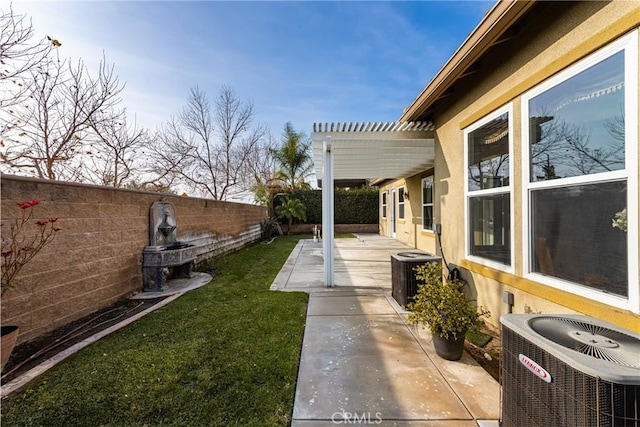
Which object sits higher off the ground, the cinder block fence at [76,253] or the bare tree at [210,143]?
the bare tree at [210,143]

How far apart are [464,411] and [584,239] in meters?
1.95

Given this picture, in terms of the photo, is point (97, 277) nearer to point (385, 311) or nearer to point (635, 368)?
point (385, 311)

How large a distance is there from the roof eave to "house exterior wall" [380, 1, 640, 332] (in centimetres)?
32

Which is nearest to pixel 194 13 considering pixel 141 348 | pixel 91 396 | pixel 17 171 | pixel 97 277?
pixel 17 171

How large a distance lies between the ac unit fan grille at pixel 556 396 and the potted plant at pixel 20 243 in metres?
4.31

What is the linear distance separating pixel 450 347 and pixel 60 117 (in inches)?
372

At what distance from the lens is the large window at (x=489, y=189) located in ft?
11.7

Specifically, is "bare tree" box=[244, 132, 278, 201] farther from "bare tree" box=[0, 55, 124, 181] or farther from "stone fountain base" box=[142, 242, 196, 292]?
"stone fountain base" box=[142, 242, 196, 292]

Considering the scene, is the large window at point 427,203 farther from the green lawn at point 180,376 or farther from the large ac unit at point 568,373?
the large ac unit at point 568,373

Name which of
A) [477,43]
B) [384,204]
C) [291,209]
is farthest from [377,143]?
[291,209]

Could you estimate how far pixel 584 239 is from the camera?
2.59 m

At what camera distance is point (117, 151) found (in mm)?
9117

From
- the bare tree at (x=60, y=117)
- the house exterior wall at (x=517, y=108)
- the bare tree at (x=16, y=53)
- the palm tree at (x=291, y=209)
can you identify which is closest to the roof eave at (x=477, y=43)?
the house exterior wall at (x=517, y=108)

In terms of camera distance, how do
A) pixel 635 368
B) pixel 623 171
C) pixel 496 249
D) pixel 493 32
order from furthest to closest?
pixel 496 249 < pixel 493 32 < pixel 623 171 < pixel 635 368
